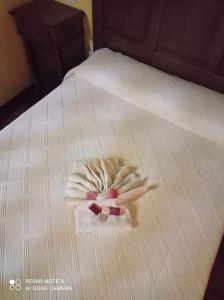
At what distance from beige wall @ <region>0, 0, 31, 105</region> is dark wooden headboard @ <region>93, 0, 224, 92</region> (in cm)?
62

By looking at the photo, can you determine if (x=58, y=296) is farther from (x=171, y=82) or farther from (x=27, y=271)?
(x=171, y=82)

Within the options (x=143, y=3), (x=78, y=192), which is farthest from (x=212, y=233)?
(x=143, y=3)

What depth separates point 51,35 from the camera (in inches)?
65.5

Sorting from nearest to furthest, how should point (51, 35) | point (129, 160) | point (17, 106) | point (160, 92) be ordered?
point (129, 160), point (160, 92), point (51, 35), point (17, 106)

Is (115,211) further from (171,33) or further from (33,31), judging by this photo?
(33,31)

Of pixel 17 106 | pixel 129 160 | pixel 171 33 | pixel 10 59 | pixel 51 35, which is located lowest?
pixel 17 106

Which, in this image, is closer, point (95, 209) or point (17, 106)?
point (95, 209)

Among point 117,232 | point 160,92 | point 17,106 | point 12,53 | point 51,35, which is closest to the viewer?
point 117,232

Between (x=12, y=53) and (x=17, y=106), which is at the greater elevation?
(x=12, y=53)

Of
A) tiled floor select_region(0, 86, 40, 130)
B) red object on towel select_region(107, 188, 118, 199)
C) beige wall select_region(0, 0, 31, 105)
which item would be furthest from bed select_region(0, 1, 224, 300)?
tiled floor select_region(0, 86, 40, 130)

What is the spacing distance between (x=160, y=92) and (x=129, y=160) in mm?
456

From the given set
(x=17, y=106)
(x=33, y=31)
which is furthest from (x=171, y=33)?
(x=17, y=106)

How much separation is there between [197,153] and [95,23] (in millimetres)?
1106

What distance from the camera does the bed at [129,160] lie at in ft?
2.91
